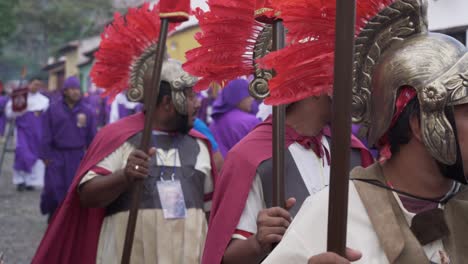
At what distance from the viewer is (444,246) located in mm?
2596

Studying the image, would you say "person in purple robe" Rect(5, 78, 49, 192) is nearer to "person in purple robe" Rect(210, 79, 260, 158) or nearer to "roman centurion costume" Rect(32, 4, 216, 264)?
"person in purple robe" Rect(210, 79, 260, 158)

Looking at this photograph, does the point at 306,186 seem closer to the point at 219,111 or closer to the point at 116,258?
the point at 116,258

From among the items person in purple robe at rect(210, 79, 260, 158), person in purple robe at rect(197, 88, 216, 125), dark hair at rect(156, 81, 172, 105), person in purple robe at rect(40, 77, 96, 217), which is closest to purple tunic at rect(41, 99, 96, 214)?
person in purple robe at rect(40, 77, 96, 217)

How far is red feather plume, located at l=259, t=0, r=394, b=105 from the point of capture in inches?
108

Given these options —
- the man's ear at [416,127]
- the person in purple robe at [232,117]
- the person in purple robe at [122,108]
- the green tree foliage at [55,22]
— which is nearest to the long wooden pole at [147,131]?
the man's ear at [416,127]

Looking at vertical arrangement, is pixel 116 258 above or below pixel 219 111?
below

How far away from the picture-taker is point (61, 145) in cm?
1173

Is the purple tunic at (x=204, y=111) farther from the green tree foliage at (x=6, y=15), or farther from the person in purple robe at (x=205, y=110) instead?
the green tree foliage at (x=6, y=15)

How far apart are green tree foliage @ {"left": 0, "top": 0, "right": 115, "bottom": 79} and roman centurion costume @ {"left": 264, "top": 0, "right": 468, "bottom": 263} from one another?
200 feet

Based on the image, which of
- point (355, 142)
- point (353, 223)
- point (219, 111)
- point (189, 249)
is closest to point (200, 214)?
point (189, 249)

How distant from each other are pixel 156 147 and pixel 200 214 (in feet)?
1.65

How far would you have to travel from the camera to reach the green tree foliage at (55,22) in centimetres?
6762

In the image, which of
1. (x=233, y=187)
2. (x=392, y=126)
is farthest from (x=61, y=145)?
(x=392, y=126)

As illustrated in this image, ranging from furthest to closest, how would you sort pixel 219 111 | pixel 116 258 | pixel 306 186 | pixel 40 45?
pixel 40 45, pixel 219 111, pixel 116 258, pixel 306 186
